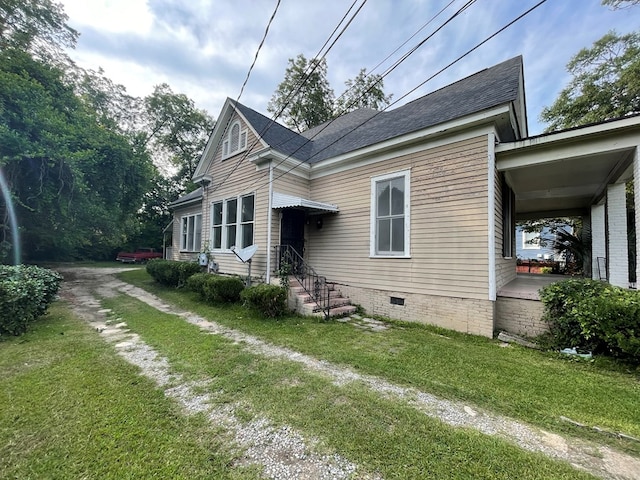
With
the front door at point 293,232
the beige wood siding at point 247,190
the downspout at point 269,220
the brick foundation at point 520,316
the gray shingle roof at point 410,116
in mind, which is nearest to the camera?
the brick foundation at point 520,316

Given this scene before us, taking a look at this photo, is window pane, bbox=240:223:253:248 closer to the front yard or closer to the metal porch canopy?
the metal porch canopy

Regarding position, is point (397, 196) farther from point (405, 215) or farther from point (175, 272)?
point (175, 272)

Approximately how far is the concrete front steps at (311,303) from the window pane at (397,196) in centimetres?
287

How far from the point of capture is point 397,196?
7145 millimetres

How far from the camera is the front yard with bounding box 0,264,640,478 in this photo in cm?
215

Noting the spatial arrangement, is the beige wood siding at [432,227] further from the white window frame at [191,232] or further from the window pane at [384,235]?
the white window frame at [191,232]

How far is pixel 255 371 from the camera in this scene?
12.7 ft

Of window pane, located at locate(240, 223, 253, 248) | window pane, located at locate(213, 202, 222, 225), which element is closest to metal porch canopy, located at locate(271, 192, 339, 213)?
window pane, located at locate(240, 223, 253, 248)

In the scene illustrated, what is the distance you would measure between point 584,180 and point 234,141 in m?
10.9

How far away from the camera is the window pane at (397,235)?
7012mm

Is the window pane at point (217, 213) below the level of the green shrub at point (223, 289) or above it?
above

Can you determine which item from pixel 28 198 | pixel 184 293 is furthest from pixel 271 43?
pixel 28 198

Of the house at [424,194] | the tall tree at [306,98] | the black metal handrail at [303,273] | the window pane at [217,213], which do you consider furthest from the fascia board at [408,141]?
the tall tree at [306,98]

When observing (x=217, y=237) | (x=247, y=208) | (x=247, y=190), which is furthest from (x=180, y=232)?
(x=247, y=190)
